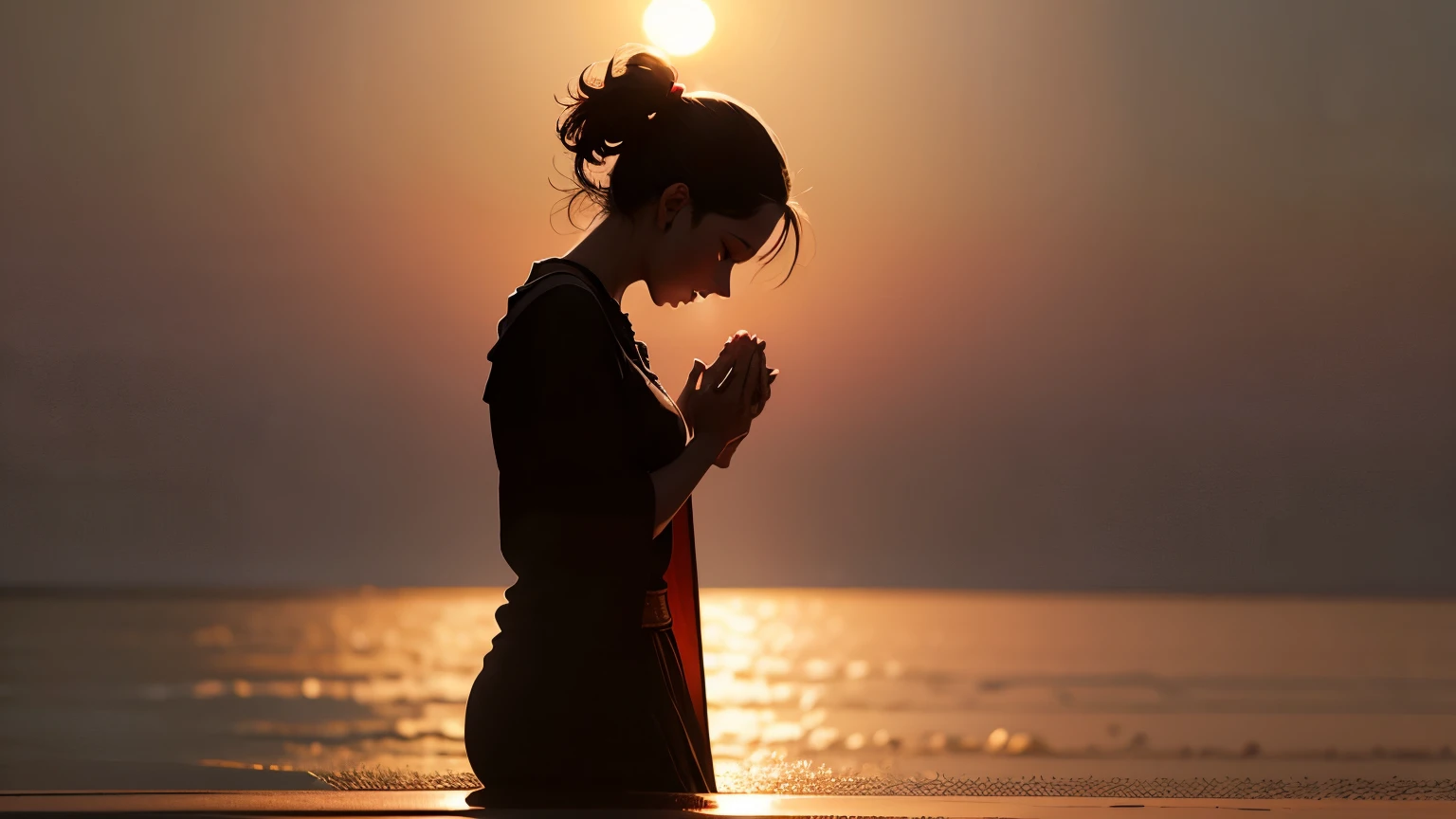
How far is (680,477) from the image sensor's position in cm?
82

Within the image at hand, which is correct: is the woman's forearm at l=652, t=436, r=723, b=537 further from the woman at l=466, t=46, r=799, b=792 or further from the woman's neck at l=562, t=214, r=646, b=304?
the woman's neck at l=562, t=214, r=646, b=304

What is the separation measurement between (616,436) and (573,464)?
36mm

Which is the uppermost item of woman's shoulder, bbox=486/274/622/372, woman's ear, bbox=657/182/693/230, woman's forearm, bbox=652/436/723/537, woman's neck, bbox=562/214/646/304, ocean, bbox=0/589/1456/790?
ocean, bbox=0/589/1456/790

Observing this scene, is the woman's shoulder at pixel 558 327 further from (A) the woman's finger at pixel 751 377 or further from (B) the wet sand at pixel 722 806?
(B) the wet sand at pixel 722 806

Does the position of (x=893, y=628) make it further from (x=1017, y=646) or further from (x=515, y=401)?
(x=515, y=401)

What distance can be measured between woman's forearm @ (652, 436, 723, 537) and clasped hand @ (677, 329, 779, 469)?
0.01 m

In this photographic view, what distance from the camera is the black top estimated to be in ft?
2.57

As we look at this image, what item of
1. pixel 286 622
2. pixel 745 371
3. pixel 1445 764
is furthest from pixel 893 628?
pixel 745 371

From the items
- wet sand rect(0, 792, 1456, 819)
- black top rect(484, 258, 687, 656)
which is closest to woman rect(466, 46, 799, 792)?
black top rect(484, 258, 687, 656)

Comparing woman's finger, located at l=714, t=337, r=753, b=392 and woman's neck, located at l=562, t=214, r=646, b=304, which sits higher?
woman's neck, located at l=562, t=214, r=646, b=304

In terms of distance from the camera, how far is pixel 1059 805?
689 millimetres

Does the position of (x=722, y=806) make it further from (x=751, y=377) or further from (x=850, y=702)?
(x=850, y=702)

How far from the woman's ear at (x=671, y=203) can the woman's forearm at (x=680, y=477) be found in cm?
17

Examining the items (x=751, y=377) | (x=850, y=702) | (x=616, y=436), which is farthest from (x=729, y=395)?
(x=850, y=702)
